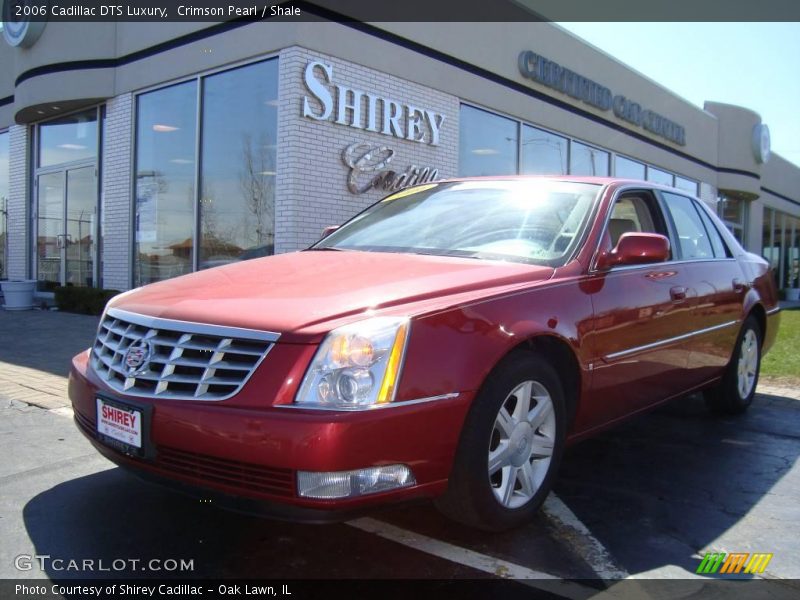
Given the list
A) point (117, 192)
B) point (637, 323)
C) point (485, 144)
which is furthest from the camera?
point (485, 144)

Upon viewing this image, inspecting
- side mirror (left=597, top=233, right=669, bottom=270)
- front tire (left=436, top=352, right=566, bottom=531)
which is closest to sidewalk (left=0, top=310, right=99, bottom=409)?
front tire (left=436, top=352, right=566, bottom=531)

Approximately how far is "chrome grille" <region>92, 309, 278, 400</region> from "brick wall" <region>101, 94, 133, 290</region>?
380 inches

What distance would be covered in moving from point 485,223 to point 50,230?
12.9 metres

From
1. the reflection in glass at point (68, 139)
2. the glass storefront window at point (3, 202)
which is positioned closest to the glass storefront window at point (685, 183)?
the reflection in glass at point (68, 139)

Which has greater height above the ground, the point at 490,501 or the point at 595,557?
the point at 490,501

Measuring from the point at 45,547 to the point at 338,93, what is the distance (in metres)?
7.86

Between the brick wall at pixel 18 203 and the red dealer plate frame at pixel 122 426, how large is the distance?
13.6 meters

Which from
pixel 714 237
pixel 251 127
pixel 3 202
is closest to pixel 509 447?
pixel 714 237

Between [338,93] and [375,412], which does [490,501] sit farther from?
[338,93]

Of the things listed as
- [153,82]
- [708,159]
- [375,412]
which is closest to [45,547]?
[375,412]

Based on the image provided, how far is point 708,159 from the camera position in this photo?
22500 millimetres

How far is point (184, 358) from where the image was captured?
8.84 ft

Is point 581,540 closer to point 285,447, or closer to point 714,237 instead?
point 285,447

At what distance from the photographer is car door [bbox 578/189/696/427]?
11.6 ft
